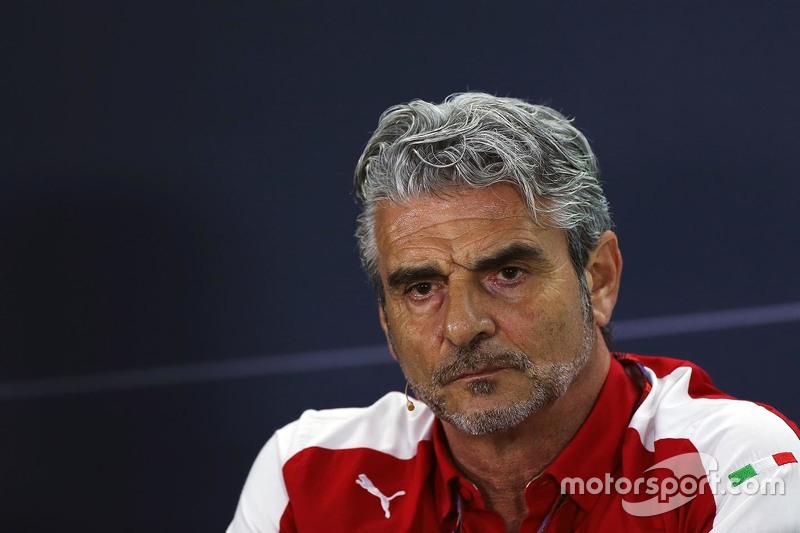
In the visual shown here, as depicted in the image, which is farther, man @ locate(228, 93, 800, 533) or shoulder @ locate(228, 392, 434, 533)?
shoulder @ locate(228, 392, 434, 533)

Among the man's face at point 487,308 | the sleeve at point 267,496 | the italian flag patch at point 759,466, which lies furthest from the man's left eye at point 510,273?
the sleeve at point 267,496

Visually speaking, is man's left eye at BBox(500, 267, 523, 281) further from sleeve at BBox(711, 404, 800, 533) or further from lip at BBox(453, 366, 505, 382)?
sleeve at BBox(711, 404, 800, 533)

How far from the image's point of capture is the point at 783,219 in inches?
92.4

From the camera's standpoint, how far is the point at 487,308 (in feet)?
5.49

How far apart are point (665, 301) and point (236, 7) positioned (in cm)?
119

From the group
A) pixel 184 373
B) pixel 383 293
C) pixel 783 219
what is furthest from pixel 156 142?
pixel 783 219

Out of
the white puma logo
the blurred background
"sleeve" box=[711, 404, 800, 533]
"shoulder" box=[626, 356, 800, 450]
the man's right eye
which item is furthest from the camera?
the blurred background

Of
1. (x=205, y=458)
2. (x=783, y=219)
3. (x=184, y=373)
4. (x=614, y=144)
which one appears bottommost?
(x=205, y=458)

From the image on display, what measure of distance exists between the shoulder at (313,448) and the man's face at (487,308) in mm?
246

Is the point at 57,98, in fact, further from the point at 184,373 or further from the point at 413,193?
the point at 413,193

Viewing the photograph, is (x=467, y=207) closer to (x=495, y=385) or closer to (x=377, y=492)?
(x=495, y=385)

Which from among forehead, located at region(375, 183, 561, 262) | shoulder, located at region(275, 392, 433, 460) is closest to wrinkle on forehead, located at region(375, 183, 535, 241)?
forehead, located at region(375, 183, 561, 262)

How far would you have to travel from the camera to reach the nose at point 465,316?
164 cm

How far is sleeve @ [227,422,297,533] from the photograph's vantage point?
6.33 ft
